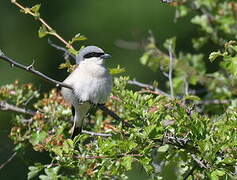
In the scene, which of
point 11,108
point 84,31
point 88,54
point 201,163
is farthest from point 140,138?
point 84,31

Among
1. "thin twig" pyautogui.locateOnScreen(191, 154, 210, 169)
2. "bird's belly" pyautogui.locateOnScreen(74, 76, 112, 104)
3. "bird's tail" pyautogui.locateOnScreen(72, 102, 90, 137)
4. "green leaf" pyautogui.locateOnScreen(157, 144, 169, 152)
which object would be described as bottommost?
"thin twig" pyautogui.locateOnScreen(191, 154, 210, 169)

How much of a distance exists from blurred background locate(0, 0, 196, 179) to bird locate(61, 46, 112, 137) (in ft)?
20.6

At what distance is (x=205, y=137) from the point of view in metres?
2.95

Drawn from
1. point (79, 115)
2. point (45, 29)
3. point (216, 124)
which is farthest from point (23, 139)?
point (216, 124)

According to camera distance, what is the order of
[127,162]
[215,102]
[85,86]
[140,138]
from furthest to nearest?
[215,102] → [85,86] → [140,138] → [127,162]

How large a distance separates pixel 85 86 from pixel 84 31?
8.55 metres

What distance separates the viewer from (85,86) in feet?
12.5

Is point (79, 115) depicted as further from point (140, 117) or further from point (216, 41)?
point (216, 41)

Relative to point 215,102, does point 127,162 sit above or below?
below

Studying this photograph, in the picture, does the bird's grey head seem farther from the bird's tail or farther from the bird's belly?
the bird's tail

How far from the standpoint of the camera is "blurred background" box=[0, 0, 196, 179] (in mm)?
11242

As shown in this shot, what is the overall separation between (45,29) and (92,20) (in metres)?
8.98

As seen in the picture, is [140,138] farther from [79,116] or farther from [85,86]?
[79,116]

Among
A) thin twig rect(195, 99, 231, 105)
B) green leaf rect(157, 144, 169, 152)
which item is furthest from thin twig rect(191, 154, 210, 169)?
thin twig rect(195, 99, 231, 105)
